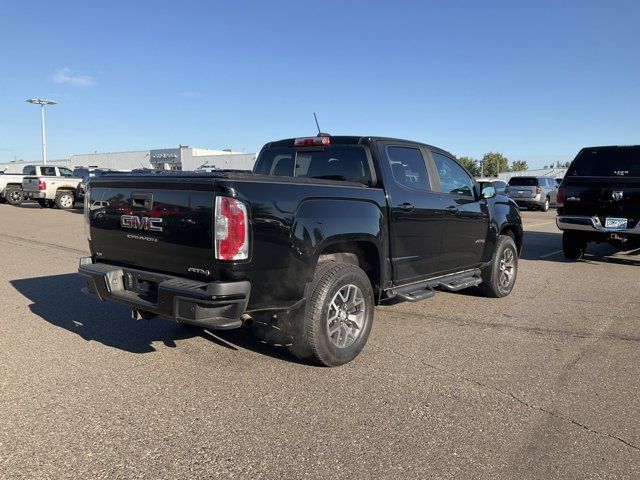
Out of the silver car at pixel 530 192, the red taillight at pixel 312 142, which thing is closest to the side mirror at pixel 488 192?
the red taillight at pixel 312 142

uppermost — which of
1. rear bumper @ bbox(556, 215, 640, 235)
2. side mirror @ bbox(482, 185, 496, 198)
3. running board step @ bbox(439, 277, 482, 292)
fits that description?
side mirror @ bbox(482, 185, 496, 198)

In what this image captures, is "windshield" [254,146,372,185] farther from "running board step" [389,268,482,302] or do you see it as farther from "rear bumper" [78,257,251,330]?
"rear bumper" [78,257,251,330]

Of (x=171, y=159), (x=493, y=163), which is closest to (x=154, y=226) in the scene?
(x=171, y=159)

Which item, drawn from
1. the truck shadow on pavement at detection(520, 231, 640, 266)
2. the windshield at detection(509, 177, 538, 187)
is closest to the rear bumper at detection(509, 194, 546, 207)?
the windshield at detection(509, 177, 538, 187)

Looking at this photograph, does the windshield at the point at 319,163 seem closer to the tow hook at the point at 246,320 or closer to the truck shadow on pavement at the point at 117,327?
the truck shadow on pavement at the point at 117,327

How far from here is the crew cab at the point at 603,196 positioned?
8.68m

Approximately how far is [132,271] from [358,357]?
204 cm

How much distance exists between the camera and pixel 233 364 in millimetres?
4234

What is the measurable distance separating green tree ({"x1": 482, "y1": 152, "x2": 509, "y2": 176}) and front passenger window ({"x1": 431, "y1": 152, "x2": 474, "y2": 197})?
75248 mm

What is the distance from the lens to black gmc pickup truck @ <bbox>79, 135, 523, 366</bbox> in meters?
3.47

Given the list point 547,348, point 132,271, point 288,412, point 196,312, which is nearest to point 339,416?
point 288,412

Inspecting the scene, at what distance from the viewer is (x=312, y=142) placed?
513 centimetres

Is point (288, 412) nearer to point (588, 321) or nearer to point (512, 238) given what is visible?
point (588, 321)

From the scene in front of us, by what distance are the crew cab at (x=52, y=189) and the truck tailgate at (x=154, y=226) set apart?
19635 millimetres
